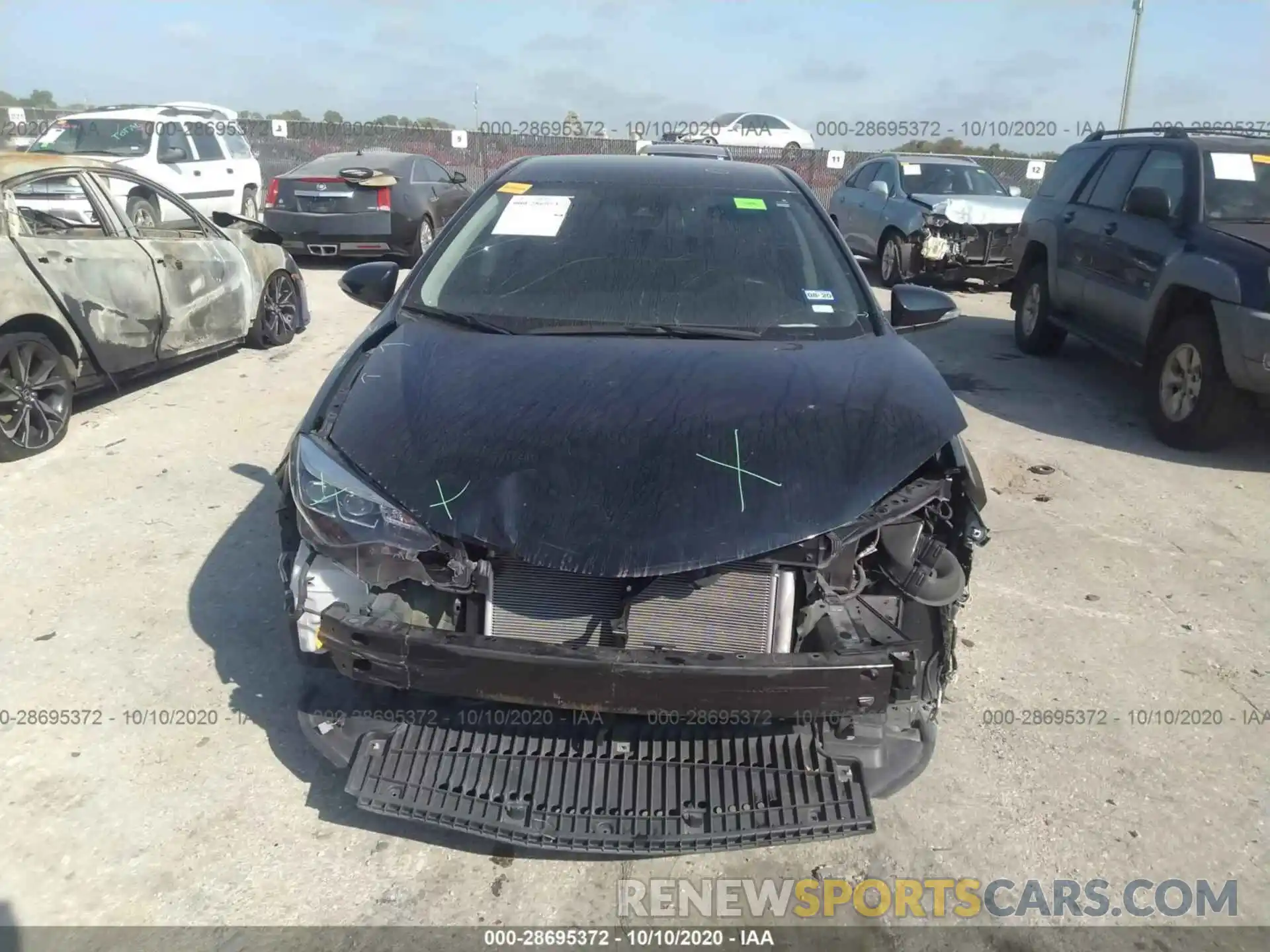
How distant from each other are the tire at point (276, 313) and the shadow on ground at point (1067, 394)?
5.29 metres

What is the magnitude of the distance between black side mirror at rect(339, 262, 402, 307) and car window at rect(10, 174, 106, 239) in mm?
2793

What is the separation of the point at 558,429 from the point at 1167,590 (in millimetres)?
3143

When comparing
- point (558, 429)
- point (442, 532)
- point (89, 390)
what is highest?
point (558, 429)

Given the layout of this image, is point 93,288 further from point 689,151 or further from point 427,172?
point 427,172

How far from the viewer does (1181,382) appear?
6.11m

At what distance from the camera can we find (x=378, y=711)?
2.52 m

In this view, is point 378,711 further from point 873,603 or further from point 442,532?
point 873,603

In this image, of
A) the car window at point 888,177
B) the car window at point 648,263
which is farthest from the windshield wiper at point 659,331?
the car window at point 888,177

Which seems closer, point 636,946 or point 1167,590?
point 636,946

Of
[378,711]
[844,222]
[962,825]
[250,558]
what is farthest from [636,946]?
[844,222]

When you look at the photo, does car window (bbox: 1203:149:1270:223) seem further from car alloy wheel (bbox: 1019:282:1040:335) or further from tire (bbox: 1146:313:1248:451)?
car alloy wheel (bbox: 1019:282:1040:335)

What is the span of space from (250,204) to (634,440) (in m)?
12.9

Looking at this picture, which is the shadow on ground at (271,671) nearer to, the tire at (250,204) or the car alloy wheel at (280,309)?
the car alloy wheel at (280,309)

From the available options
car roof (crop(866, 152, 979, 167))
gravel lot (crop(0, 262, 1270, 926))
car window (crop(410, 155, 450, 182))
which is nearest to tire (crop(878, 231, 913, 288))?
car roof (crop(866, 152, 979, 167))
